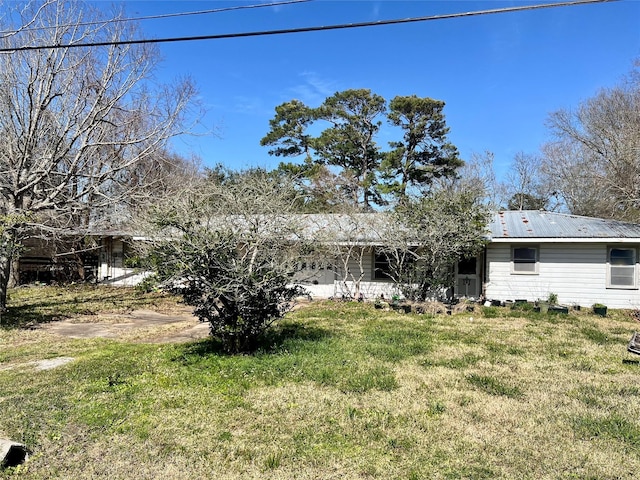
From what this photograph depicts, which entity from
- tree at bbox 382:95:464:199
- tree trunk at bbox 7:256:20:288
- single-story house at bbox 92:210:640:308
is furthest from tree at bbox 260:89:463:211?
tree trunk at bbox 7:256:20:288

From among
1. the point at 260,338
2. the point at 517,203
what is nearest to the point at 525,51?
the point at 260,338

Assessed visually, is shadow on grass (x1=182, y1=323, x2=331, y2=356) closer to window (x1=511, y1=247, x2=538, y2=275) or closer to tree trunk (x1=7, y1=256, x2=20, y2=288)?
window (x1=511, y1=247, x2=538, y2=275)

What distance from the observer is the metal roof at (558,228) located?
40.1 feet

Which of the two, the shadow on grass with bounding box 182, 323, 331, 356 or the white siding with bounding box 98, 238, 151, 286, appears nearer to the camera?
the shadow on grass with bounding box 182, 323, 331, 356

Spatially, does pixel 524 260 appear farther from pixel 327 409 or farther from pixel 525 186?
pixel 525 186

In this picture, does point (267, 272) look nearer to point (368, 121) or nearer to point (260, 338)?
point (260, 338)

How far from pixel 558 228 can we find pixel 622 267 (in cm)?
201

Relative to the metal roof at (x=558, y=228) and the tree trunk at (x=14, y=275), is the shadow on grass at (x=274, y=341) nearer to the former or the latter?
the metal roof at (x=558, y=228)

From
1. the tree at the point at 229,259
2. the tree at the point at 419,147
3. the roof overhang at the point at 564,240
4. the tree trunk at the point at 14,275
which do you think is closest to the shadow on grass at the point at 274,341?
the tree at the point at 229,259

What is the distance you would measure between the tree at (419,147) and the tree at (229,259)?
767 inches

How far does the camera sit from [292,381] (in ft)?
16.4

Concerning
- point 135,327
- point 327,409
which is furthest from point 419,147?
point 327,409

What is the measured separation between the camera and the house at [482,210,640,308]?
40.4ft

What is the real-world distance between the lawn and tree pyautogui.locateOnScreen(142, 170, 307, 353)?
24.3 inches
